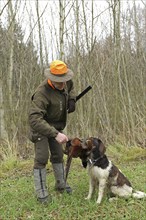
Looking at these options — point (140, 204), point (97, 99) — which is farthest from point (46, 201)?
point (97, 99)

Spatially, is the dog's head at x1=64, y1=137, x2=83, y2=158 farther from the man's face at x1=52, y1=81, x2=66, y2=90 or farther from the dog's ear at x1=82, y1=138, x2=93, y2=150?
the man's face at x1=52, y1=81, x2=66, y2=90

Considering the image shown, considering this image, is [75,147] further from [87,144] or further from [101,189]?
[101,189]

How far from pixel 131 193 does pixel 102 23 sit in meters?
7.03

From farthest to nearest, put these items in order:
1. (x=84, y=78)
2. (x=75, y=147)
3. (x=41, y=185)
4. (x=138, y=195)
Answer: (x=84, y=78), (x=41, y=185), (x=138, y=195), (x=75, y=147)

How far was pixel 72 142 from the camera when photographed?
4.00m

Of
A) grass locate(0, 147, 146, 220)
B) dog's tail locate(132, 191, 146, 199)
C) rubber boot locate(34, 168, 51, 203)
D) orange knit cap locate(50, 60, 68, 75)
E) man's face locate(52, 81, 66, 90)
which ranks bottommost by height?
grass locate(0, 147, 146, 220)

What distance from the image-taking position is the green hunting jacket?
400cm

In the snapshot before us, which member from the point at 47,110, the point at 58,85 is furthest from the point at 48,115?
the point at 58,85

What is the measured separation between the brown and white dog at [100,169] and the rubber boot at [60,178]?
0.54 m

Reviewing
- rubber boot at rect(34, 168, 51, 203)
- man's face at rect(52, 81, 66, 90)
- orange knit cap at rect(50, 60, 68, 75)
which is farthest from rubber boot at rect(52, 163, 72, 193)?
orange knit cap at rect(50, 60, 68, 75)

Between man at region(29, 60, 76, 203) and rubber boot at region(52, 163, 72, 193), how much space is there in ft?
0.53

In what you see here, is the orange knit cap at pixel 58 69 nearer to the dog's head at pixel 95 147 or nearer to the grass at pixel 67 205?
the dog's head at pixel 95 147

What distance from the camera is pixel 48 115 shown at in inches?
169

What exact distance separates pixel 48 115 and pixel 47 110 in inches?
3.0
